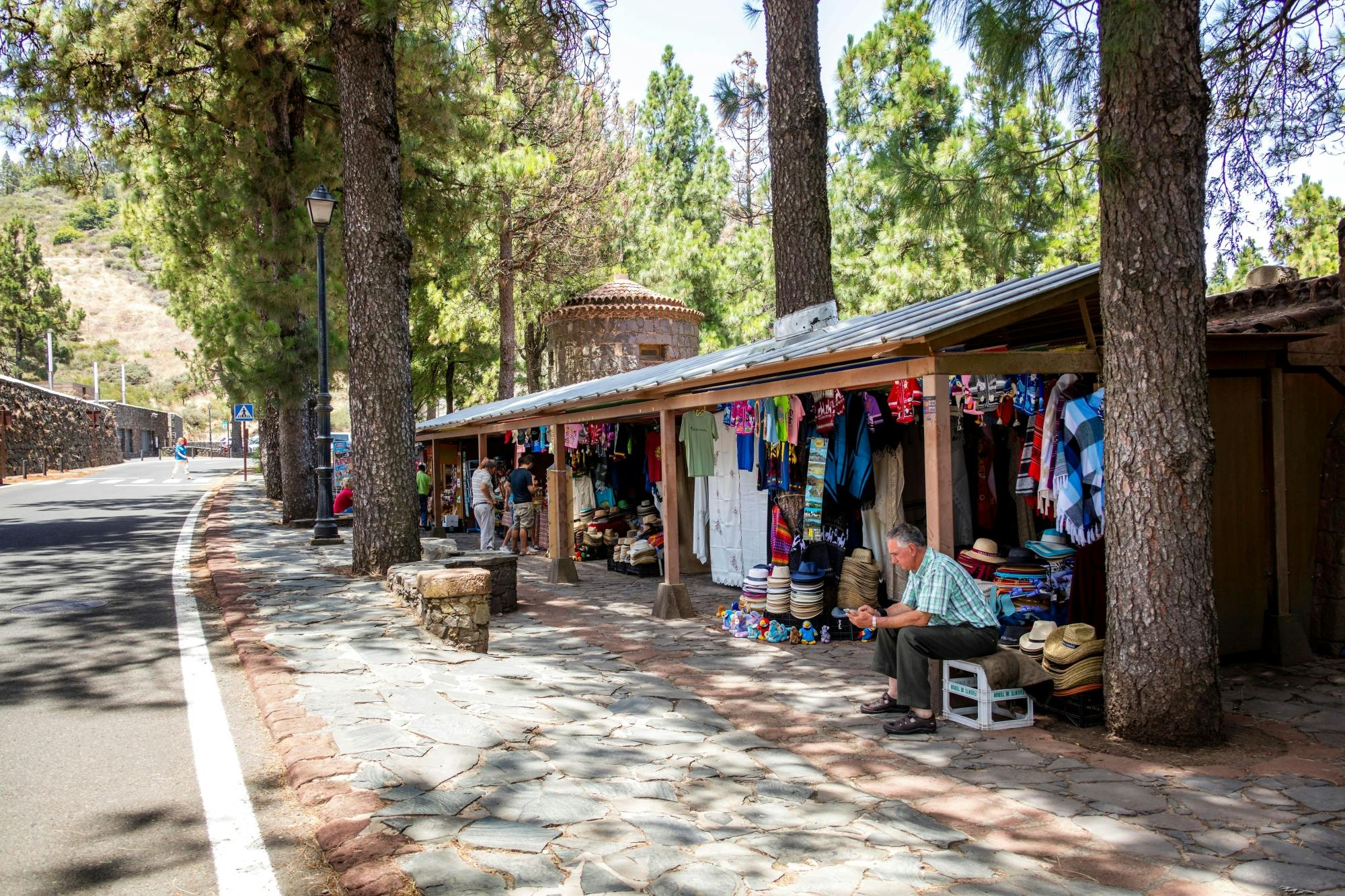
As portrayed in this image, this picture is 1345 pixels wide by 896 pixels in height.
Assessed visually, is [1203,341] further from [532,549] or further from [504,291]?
[504,291]

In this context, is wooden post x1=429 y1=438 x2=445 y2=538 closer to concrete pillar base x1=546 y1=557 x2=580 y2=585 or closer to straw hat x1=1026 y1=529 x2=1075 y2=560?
concrete pillar base x1=546 y1=557 x2=580 y2=585

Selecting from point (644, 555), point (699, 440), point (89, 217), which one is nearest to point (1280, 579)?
point (699, 440)

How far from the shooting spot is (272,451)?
23.6 metres

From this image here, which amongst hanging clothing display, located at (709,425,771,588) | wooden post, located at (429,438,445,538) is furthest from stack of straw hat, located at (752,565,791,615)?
wooden post, located at (429,438,445,538)

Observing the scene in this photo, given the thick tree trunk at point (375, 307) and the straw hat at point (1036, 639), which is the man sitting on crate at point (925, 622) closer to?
the straw hat at point (1036, 639)

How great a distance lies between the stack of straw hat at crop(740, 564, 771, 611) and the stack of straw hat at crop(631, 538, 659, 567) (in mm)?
3938

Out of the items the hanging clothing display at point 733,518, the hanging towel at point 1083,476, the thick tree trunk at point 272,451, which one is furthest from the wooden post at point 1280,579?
the thick tree trunk at point 272,451

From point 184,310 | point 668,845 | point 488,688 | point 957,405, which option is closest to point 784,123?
point 957,405

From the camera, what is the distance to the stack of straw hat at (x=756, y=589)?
9172 mm

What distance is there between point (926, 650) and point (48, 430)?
41.8 meters

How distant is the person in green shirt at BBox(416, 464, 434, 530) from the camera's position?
2045 cm

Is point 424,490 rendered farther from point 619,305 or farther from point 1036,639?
point 1036,639

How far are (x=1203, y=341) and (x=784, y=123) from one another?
615 cm

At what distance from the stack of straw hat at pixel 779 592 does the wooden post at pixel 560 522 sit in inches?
171
